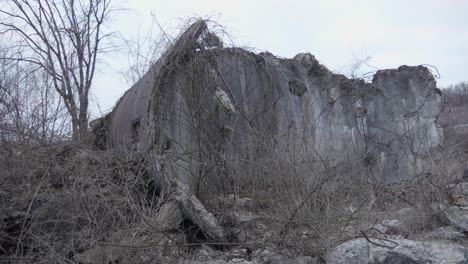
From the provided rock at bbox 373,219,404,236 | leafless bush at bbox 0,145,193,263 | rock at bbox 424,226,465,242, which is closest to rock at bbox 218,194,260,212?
leafless bush at bbox 0,145,193,263

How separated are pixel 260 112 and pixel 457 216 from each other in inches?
131

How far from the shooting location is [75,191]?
557cm

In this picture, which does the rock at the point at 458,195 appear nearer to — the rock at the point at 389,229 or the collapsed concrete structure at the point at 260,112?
the collapsed concrete structure at the point at 260,112

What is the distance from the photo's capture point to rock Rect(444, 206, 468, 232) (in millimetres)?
6344

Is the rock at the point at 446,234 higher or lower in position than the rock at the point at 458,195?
lower

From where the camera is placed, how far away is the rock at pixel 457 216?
634 centimetres

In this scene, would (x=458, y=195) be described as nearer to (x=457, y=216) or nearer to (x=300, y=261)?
(x=457, y=216)

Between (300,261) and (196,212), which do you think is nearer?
(300,261)

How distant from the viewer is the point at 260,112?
27.3 feet

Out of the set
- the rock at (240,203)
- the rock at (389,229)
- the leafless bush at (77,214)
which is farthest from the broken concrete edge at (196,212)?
the rock at (389,229)

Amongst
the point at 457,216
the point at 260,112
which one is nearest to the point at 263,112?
the point at 260,112

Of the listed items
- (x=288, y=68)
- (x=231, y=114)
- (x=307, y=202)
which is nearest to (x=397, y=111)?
(x=288, y=68)

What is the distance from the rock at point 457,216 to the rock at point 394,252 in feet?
4.94

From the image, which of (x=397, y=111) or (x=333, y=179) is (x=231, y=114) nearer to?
(x=333, y=179)
